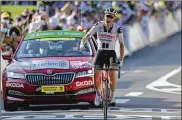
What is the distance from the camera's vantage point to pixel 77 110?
56.4 ft

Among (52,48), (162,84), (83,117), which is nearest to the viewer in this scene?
(83,117)

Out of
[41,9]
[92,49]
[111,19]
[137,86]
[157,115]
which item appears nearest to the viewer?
[111,19]

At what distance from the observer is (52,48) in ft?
58.0

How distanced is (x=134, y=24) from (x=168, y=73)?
312 inches

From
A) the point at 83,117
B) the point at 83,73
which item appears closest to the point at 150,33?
the point at 83,73

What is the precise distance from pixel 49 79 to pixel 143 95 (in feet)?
15.8

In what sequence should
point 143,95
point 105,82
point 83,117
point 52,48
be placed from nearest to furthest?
point 105,82 < point 83,117 < point 52,48 < point 143,95

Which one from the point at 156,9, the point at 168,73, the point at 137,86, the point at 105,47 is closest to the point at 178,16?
the point at 156,9

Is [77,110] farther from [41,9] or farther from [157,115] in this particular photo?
[41,9]

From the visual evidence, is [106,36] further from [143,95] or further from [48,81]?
[143,95]

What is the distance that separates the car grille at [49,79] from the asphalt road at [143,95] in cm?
61

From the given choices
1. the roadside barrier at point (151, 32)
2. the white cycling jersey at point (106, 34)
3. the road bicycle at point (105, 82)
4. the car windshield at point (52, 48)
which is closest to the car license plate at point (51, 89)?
the car windshield at point (52, 48)

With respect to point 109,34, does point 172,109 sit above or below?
below

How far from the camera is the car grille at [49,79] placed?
54.1 feet
